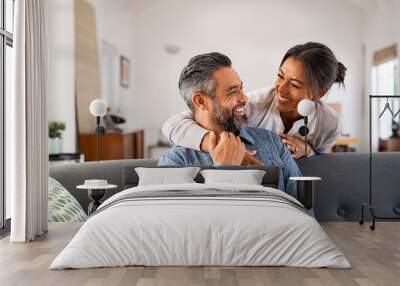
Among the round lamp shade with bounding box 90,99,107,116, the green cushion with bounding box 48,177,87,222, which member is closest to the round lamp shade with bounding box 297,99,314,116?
the round lamp shade with bounding box 90,99,107,116

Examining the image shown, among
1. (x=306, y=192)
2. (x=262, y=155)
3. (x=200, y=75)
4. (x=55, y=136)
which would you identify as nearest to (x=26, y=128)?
(x=200, y=75)

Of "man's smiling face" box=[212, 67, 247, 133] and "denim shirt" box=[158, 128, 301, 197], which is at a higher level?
"man's smiling face" box=[212, 67, 247, 133]

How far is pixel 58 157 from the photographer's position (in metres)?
7.53

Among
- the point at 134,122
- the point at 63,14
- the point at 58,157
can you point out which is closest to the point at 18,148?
the point at 58,157

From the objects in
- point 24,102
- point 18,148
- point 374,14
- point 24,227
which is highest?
point 374,14

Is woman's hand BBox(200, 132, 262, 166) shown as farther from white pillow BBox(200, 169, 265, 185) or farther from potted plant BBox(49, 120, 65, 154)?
potted plant BBox(49, 120, 65, 154)

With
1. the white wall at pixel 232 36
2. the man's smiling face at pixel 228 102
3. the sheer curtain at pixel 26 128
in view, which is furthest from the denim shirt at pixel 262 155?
the white wall at pixel 232 36

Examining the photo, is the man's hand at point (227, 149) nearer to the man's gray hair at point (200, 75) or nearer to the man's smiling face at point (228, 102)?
the man's smiling face at point (228, 102)

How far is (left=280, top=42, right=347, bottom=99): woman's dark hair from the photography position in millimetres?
6566

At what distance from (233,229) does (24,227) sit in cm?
182

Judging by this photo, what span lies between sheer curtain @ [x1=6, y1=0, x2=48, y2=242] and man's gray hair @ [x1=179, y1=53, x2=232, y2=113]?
152 centimetres

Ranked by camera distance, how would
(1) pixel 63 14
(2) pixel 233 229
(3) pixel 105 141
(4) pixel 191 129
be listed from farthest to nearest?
(3) pixel 105 141 < (1) pixel 63 14 < (4) pixel 191 129 < (2) pixel 233 229

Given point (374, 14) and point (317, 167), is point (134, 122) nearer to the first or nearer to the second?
point (374, 14)

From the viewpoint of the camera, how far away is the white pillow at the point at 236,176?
18.6 ft
